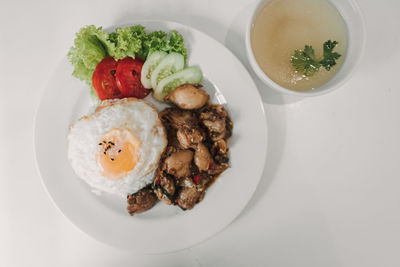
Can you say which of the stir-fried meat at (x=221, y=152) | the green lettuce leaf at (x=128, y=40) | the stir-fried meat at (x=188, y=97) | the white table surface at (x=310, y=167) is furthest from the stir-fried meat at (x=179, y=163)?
the green lettuce leaf at (x=128, y=40)

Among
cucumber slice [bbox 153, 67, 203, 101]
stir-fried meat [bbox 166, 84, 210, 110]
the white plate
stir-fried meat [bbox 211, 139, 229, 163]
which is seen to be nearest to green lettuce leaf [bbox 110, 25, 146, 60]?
the white plate

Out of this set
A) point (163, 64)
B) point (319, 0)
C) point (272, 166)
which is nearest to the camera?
point (319, 0)

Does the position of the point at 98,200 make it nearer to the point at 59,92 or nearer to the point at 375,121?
the point at 59,92

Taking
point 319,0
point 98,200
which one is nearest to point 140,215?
point 98,200

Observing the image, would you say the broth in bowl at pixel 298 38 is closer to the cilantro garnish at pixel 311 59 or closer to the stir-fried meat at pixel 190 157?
the cilantro garnish at pixel 311 59

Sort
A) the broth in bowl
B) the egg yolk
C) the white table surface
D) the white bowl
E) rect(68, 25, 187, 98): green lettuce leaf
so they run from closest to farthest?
the white bowl → the broth in bowl → the egg yolk → rect(68, 25, 187, 98): green lettuce leaf → the white table surface

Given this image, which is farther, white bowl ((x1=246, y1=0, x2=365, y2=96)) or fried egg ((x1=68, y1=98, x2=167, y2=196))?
fried egg ((x1=68, y1=98, x2=167, y2=196))

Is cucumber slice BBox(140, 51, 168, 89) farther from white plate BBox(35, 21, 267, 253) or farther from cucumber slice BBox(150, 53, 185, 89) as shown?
white plate BBox(35, 21, 267, 253)

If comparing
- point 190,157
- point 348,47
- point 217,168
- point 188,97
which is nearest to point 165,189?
point 190,157
